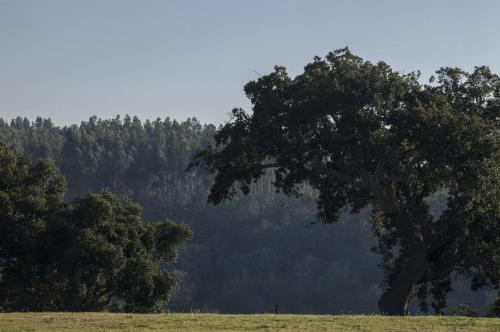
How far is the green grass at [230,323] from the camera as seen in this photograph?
86.2ft

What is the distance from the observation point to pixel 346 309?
19275 centimetres

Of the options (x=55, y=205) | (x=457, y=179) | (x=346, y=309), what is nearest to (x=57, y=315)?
(x=457, y=179)

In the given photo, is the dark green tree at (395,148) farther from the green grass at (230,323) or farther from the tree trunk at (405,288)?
the green grass at (230,323)

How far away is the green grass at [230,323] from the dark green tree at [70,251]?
19218 mm

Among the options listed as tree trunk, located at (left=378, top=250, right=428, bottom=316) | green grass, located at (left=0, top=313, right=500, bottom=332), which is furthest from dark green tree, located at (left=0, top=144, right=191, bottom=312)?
green grass, located at (left=0, top=313, right=500, bottom=332)

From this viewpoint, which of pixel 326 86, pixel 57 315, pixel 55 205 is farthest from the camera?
pixel 55 205

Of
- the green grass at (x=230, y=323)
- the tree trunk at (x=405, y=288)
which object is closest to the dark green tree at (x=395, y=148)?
the tree trunk at (x=405, y=288)

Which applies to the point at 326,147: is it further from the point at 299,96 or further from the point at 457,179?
the point at 457,179

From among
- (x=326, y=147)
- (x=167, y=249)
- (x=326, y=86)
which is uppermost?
(x=326, y=86)

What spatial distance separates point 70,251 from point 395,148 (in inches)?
886

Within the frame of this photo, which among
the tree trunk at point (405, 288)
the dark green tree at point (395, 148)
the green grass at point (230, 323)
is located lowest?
the green grass at point (230, 323)

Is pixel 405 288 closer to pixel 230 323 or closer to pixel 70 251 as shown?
pixel 230 323

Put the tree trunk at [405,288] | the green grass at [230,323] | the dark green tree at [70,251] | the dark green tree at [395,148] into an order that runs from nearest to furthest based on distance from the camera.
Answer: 1. the green grass at [230,323]
2. the dark green tree at [395,148]
3. the tree trunk at [405,288]
4. the dark green tree at [70,251]

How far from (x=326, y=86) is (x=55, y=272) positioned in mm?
23316
